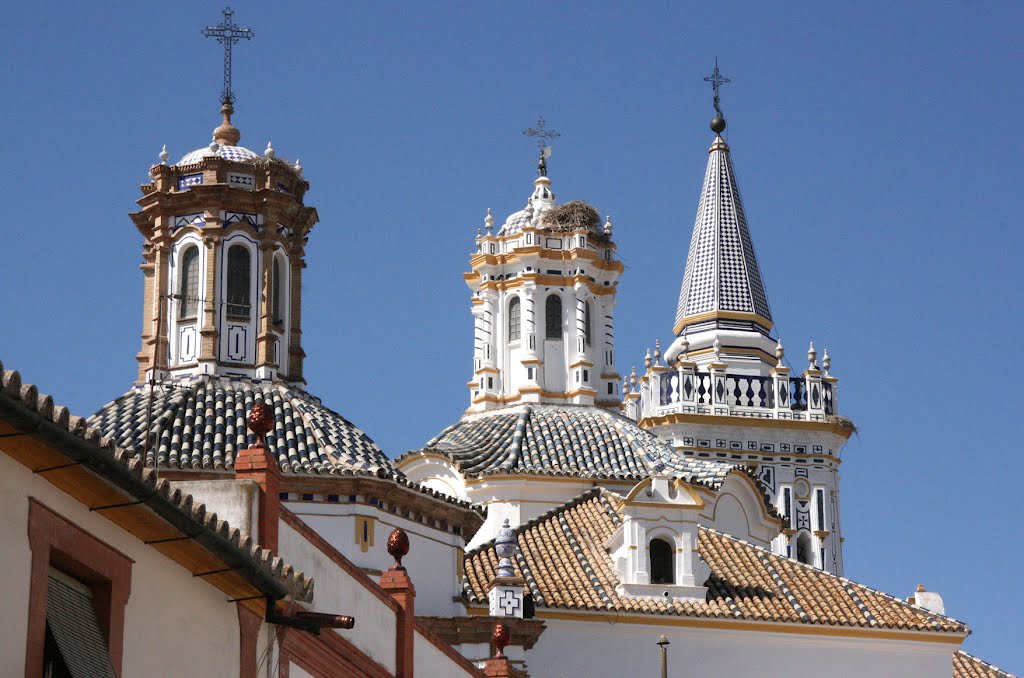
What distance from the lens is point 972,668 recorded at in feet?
139

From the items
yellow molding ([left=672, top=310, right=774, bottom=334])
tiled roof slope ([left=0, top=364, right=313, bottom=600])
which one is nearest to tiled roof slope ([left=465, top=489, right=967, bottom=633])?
tiled roof slope ([left=0, top=364, right=313, bottom=600])

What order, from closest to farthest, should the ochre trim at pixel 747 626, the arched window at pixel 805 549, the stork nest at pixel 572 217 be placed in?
the ochre trim at pixel 747 626 → the stork nest at pixel 572 217 → the arched window at pixel 805 549

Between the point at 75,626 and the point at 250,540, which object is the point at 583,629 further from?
the point at 75,626

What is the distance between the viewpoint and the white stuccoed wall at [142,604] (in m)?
14.3

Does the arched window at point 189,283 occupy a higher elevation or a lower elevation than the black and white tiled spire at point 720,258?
lower

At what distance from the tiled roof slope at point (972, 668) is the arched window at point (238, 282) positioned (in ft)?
53.3

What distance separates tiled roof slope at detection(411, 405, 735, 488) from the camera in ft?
143

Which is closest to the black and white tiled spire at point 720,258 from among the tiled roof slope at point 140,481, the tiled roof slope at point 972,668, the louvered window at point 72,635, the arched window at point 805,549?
the arched window at point 805,549

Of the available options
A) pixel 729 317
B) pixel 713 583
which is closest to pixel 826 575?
pixel 713 583

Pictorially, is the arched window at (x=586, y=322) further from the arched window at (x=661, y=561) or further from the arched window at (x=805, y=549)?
the arched window at (x=805, y=549)

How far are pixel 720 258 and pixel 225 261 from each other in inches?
1183

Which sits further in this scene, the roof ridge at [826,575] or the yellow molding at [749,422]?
the yellow molding at [749,422]

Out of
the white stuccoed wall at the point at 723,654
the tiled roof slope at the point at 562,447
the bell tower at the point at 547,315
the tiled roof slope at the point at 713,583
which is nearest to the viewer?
the white stuccoed wall at the point at 723,654

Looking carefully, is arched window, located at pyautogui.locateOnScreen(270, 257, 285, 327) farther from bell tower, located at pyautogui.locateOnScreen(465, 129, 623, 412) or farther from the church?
bell tower, located at pyautogui.locateOnScreen(465, 129, 623, 412)
